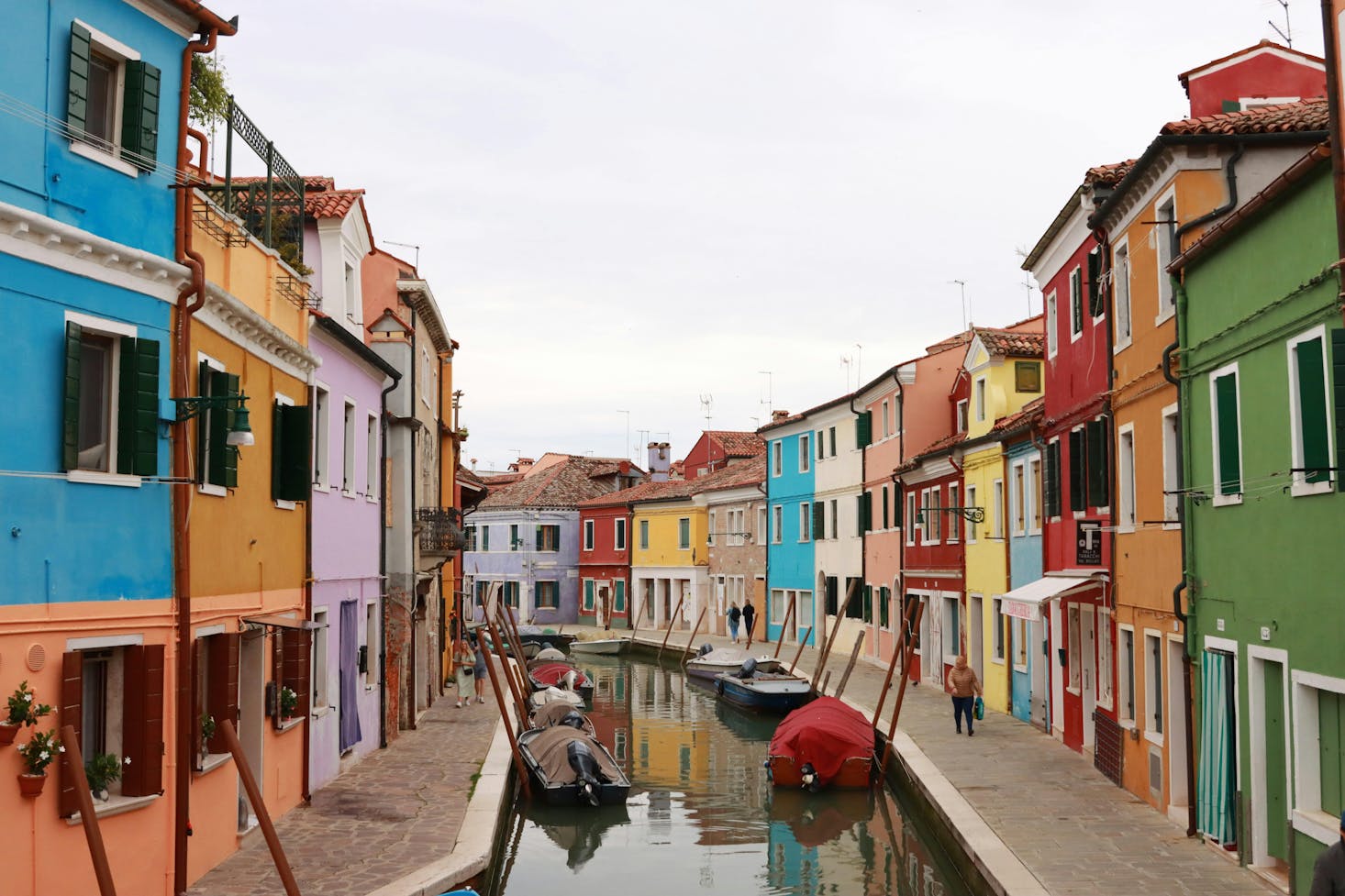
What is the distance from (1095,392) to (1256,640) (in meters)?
7.09

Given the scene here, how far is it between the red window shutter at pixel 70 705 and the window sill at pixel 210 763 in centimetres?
219

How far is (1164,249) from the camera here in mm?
15656

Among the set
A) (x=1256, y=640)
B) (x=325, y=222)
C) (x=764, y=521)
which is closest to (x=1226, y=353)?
(x=1256, y=640)

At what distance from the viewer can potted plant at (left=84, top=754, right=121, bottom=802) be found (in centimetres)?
1065

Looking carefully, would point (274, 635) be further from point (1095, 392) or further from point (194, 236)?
point (1095, 392)

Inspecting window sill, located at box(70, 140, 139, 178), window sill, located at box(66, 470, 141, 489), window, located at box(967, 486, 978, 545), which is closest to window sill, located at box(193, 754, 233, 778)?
window sill, located at box(66, 470, 141, 489)

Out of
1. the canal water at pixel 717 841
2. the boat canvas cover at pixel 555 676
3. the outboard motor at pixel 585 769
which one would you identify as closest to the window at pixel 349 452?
the outboard motor at pixel 585 769

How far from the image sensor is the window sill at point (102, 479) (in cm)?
Answer: 1038

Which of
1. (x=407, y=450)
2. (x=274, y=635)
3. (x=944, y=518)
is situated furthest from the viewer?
(x=944, y=518)

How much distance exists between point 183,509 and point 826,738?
13003 millimetres

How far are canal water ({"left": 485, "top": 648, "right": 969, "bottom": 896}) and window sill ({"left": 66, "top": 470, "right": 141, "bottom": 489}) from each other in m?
6.74

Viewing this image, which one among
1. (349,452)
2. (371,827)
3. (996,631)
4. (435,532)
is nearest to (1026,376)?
(996,631)

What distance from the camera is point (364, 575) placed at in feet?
69.6

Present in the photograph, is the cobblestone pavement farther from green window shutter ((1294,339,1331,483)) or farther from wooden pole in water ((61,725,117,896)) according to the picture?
green window shutter ((1294,339,1331,483))
